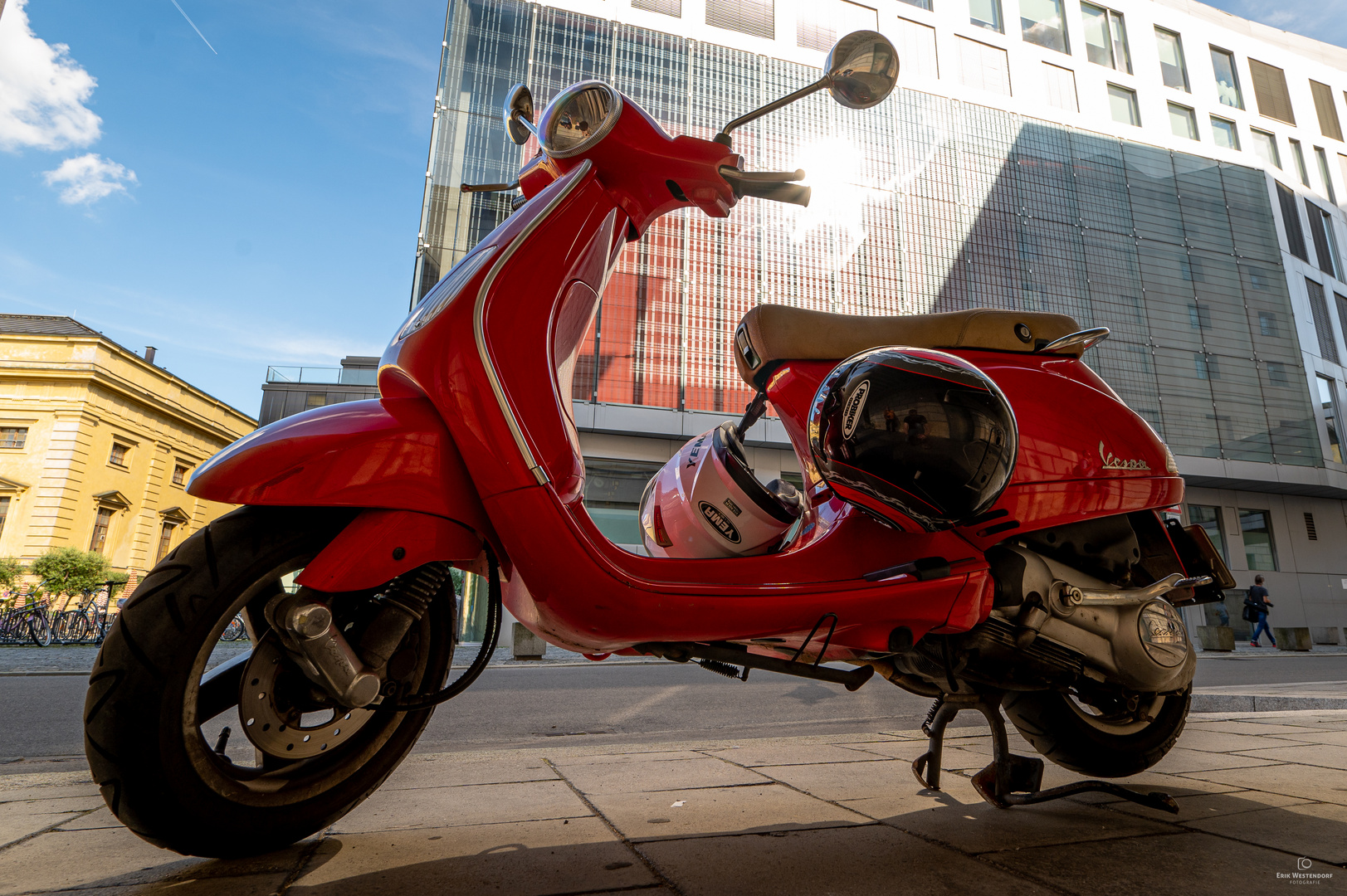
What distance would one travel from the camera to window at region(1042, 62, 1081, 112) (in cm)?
2405

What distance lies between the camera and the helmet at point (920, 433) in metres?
1.39

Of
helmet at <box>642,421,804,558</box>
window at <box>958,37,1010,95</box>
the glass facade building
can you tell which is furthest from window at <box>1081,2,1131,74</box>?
helmet at <box>642,421,804,558</box>

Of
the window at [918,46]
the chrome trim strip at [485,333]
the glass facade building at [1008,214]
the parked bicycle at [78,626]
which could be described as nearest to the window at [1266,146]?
the glass facade building at [1008,214]

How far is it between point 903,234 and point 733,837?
1977cm

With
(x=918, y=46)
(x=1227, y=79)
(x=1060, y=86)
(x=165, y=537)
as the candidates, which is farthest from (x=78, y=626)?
(x=1227, y=79)

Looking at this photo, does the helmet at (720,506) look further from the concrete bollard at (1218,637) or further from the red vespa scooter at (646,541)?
the concrete bollard at (1218,637)

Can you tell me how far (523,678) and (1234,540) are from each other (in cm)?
2252

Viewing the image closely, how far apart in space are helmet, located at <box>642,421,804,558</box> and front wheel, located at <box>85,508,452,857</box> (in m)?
0.61

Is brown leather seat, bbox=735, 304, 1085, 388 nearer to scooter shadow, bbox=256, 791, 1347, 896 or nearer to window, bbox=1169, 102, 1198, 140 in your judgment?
scooter shadow, bbox=256, 791, 1347, 896

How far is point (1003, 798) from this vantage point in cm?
175

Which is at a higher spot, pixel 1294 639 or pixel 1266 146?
pixel 1266 146

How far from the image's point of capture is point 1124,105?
82.1 ft

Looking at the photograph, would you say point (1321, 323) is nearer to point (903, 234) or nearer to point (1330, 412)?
point (1330, 412)

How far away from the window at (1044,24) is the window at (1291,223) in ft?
29.3
